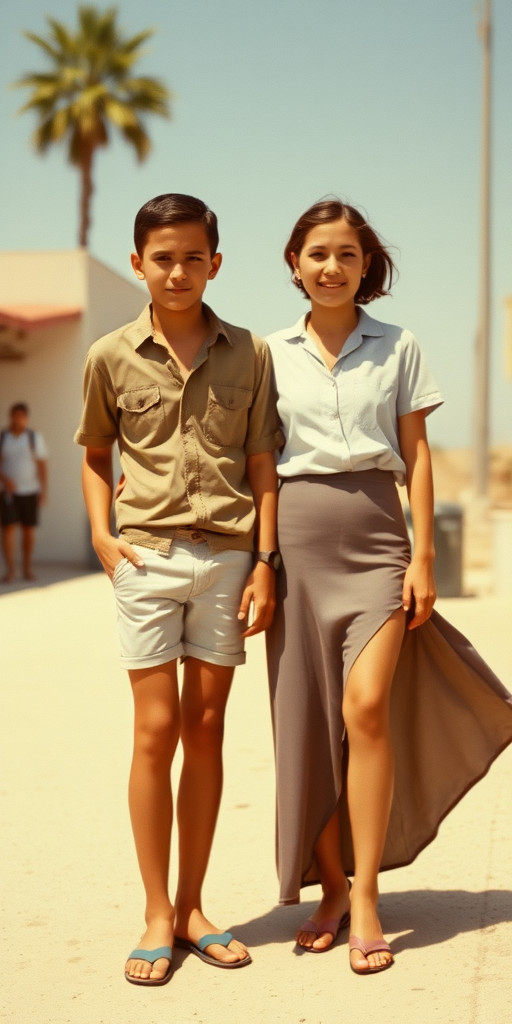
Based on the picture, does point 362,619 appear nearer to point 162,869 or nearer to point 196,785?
point 196,785

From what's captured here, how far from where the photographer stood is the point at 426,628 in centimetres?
351

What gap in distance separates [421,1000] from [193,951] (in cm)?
68

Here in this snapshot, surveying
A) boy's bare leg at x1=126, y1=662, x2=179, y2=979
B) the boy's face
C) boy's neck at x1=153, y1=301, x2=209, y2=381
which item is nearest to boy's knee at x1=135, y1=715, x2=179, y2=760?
boy's bare leg at x1=126, y1=662, x2=179, y2=979

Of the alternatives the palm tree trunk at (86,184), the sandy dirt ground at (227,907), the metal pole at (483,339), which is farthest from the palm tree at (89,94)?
the sandy dirt ground at (227,907)

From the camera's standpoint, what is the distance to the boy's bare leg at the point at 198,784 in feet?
10.9

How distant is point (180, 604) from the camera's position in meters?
3.29

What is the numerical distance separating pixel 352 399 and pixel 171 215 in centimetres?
68

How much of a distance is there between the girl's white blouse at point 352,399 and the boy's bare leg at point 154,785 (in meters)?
0.68

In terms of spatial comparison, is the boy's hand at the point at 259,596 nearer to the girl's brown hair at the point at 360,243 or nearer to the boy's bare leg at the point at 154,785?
the boy's bare leg at the point at 154,785

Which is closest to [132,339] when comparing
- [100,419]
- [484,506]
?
[100,419]

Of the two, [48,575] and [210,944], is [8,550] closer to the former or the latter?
[48,575]

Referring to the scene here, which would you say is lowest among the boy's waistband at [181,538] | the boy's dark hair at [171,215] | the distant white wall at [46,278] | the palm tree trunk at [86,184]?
the boy's waistband at [181,538]

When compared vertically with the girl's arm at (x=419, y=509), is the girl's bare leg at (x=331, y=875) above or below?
below

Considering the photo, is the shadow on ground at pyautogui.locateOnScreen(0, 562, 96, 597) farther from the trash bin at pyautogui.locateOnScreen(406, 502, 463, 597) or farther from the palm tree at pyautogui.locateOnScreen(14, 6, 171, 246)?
the palm tree at pyautogui.locateOnScreen(14, 6, 171, 246)
